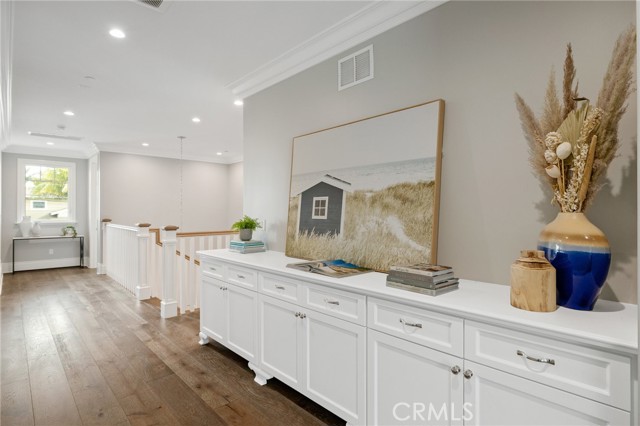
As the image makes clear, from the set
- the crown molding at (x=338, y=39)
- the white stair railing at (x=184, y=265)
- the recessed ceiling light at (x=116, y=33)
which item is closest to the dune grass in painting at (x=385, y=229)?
the crown molding at (x=338, y=39)

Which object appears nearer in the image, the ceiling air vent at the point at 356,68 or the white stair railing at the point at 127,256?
the ceiling air vent at the point at 356,68

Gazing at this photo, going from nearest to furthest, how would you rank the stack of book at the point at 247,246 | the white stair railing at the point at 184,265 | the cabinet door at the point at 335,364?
the cabinet door at the point at 335,364, the stack of book at the point at 247,246, the white stair railing at the point at 184,265

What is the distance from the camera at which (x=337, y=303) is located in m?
1.89

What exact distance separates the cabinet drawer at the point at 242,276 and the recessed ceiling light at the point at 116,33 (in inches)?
76.9

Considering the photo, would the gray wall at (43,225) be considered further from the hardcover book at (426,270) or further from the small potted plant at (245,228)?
the hardcover book at (426,270)

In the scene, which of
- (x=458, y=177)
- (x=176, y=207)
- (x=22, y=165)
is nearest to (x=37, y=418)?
(x=458, y=177)

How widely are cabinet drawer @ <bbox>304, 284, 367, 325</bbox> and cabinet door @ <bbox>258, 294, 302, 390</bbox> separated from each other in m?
0.16

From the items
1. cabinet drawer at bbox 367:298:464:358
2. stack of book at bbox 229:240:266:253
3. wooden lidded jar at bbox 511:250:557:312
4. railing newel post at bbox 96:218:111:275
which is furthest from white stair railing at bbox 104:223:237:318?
wooden lidded jar at bbox 511:250:557:312

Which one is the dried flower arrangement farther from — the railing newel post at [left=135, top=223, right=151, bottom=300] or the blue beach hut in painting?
the railing newel post at [left=135, top=223, right=151, bottom=300]

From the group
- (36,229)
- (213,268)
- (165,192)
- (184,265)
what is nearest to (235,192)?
(165,192)

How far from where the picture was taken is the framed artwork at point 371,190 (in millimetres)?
1981

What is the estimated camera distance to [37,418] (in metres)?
2.07

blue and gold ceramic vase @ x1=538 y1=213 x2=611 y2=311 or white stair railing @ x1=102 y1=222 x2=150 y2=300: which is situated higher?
blue and gold ceramic vase @ x1=538 y1=213 x2=611 y2=311

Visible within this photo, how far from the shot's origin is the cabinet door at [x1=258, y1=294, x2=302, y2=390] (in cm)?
214
